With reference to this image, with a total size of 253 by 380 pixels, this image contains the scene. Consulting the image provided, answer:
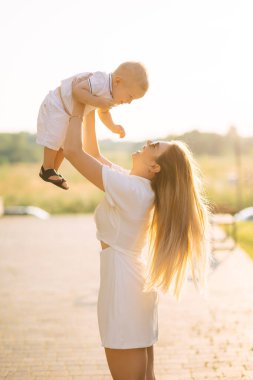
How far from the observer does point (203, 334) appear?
6742 mm

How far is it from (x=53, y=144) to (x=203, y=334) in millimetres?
3870

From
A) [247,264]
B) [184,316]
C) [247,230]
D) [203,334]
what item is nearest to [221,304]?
[184,316]

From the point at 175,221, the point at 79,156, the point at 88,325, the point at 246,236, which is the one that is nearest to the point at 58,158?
the point at 79,156

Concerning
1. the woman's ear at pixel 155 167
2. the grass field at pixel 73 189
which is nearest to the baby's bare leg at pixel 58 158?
the woman's ear at pixel 155 167

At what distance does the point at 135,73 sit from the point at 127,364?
140cm

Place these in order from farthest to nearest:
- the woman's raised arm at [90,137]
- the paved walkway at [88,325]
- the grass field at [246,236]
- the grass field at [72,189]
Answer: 1. the grass field at [72,189]
2. the grass field at [246,236]
3. the paved walkway at [88,325]
4. the woman's raised arm at [90,137]

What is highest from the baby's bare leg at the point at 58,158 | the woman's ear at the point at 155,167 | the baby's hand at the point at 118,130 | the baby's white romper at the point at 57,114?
the baby's white romper at the point at 57,114

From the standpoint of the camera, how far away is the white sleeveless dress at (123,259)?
3.19 m

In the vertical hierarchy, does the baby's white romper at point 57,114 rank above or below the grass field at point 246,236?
above

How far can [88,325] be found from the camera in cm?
723

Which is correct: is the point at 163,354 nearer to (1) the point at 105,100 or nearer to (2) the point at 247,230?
(1) the point at 105,100

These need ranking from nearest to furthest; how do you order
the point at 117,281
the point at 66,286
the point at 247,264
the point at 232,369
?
the point at 117,281, the point at 232,369, the point at 66,286, the point at 247,264

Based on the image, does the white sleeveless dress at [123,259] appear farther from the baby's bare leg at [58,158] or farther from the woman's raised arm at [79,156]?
the baby's bare leg at [58,158]

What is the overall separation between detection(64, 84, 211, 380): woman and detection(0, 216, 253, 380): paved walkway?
2115mm
